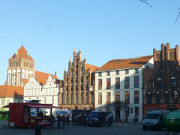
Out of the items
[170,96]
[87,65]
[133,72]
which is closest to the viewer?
[170,96]

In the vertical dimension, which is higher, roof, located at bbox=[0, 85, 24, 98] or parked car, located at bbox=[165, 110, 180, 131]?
roof, located at bbox=[0, 85, 24, 98]

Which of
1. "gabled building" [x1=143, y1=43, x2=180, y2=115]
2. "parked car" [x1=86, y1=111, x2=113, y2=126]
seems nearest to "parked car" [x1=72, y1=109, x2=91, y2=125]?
"parked car" [x1=86, y1=111, x2=113, y2=126]

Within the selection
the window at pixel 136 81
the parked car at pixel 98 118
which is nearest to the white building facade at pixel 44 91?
the window at pixel 136 81

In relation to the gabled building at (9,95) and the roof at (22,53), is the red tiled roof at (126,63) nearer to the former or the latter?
the gabled building at (9,95)

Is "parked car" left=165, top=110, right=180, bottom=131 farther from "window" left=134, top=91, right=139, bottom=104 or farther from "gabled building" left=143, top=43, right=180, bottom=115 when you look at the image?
"window" left=134, top=91, right=139, bottom=104

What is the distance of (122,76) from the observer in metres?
66.0

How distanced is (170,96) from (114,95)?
13479 millimetres

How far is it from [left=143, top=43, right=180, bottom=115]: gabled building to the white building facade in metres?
26.1

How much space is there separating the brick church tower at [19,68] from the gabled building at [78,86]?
62008mm

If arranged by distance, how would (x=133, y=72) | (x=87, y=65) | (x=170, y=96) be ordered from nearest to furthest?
(x=170, y=96)
(x=133, y=72)
(x=87, y=65)

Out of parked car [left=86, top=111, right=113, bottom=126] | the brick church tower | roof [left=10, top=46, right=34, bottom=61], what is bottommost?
parked car [left=86, top=111, right=113, bottom=126]

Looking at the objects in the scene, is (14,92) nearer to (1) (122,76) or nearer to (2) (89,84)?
(2) (89,84)

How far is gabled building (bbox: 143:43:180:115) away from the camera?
58000mm

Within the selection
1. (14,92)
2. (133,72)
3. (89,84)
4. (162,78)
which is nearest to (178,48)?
(162,78)
